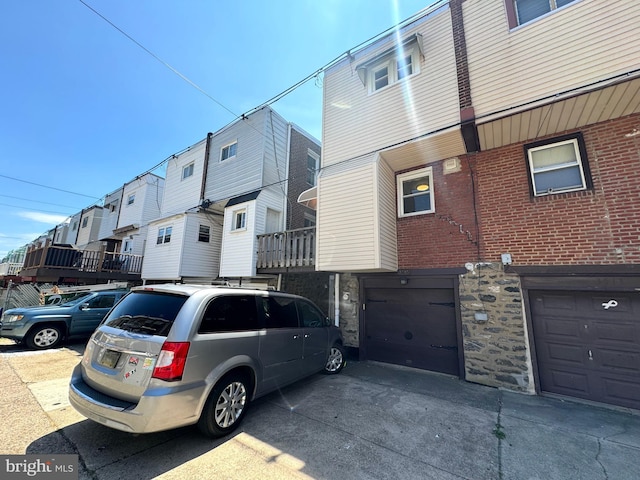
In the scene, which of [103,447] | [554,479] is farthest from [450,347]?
[103,447]

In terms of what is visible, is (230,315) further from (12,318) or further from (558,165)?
(12,318)

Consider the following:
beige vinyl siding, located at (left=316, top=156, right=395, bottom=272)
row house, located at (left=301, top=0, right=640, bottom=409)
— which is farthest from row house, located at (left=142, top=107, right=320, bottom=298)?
row house, located at (left=301, top=0, right=640, bottom=409)

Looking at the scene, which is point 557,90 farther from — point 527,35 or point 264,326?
point 264,326

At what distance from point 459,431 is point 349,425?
1.56 m

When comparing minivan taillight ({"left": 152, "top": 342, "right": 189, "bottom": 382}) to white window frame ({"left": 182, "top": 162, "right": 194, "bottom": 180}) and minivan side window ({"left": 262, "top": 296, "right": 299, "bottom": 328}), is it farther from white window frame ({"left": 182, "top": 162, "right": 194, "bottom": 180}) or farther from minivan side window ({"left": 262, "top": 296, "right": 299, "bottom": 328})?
white window frame ({"left": 182, "top": 162, "right": 194, "bottom": 180})

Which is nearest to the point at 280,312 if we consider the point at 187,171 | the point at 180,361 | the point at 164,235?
the point at 180,361

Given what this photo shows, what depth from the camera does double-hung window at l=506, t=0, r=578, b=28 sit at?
19.1 ft

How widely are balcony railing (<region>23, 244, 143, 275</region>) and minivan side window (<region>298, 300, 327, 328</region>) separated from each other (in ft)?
45.7

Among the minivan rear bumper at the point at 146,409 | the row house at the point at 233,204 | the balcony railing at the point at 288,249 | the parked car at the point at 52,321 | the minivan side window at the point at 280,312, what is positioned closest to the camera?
the minivan rear bumper at the point at 146,409

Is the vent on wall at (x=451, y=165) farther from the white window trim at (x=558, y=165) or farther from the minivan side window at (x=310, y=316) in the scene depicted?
the minivan side window at (x=310, y=316)

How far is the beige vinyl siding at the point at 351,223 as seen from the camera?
6789 millimetres

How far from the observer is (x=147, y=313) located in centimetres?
356

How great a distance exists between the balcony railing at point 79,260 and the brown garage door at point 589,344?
1805cm

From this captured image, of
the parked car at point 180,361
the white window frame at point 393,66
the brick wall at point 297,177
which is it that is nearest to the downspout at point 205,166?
the brick wall at point 297,177
